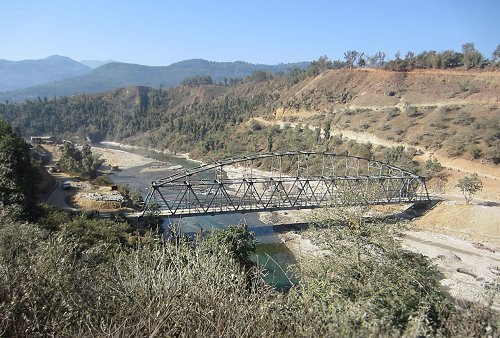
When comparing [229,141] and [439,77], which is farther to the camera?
[229,141]

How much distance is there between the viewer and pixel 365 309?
867 cm

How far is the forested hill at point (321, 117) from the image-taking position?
2313 inches

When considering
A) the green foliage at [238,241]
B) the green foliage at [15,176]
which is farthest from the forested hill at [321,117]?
the green foliage at [15,176]

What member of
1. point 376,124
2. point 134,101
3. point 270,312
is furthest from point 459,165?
point 134,101

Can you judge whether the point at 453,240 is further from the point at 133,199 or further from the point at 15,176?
the point at 15,176

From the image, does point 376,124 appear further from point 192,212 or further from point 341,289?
point 341,289

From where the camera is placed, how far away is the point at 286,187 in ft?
186

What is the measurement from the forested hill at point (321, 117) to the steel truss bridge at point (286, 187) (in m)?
6.67

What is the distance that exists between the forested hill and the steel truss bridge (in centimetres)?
667

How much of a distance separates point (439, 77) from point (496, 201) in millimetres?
51161

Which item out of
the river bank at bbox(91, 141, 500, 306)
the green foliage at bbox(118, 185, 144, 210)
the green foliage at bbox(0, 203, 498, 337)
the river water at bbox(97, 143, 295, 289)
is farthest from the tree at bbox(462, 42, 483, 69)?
the green foliage at bbox(0, 203, 498, 337)

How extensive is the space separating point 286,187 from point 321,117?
32.5 m

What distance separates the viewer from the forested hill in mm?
58750

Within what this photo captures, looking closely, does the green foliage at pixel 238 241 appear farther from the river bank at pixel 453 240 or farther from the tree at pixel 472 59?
the tree at pixel 472 59
